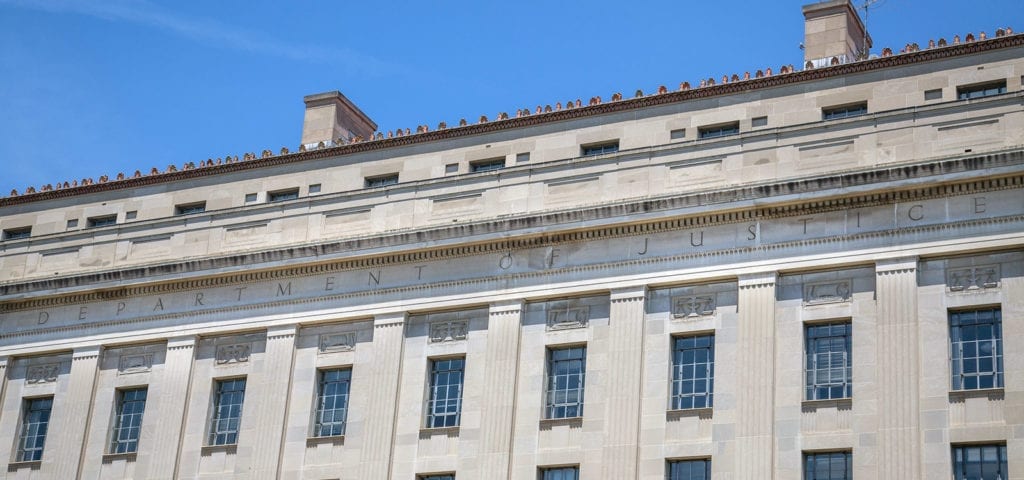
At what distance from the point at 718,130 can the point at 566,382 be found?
7621mm

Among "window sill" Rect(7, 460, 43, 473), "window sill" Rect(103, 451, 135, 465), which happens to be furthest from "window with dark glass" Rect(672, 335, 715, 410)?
"window sill" Rect(7, 460, 43, 473)

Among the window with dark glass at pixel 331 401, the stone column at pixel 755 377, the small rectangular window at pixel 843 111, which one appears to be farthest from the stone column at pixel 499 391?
the small rectangular window at pixel 843 111

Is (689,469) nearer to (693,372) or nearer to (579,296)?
(693,372)

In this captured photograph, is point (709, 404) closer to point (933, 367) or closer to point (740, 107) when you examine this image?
point (933, 367)

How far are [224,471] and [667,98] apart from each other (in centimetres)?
1446

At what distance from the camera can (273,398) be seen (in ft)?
146

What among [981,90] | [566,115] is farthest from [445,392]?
[981,90]

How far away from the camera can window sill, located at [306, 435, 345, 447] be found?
143ft

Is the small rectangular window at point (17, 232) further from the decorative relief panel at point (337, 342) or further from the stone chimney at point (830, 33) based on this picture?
the stone chimney at point (830, 33)

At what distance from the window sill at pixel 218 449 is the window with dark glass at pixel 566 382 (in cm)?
851

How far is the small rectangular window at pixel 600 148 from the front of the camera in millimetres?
45438

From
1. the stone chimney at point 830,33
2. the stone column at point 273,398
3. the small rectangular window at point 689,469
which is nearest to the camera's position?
the small rectangular window at point 689,469

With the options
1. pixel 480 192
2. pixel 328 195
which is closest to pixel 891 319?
pixel 480 192

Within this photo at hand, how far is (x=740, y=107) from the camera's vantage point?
144 feet
